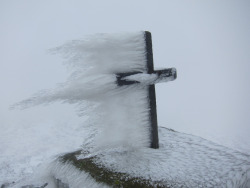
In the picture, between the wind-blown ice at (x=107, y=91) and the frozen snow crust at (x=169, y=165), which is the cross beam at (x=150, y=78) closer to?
the wind-blown ice at (x=107, y=91)

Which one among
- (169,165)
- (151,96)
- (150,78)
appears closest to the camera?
(169,165)

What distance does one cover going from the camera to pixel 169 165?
2430 millimetres

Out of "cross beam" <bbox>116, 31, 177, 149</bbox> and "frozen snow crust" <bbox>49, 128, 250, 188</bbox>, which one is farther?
"cross beam" <bbox>116, 31, 177, 149</bbox>

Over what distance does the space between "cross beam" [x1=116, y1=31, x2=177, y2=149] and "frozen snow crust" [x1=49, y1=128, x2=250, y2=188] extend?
362mm

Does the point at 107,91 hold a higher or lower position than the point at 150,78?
lower

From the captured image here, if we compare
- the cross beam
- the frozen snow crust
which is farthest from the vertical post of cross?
the frozen snow crust

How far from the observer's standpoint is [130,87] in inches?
105

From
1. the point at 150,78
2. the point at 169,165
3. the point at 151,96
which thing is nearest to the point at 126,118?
the point at 151,96

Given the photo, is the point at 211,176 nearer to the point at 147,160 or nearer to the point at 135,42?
the point at 147,160

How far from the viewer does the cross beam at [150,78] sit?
2590 mm

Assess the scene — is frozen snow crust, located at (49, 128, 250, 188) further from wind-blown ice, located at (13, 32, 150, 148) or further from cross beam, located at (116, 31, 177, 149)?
cross beam, located at (116, 31, 177, 149)

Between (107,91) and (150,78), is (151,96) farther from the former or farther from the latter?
(107,91)

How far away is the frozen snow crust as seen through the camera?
6.93 ft

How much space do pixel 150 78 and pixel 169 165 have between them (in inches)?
44.9
